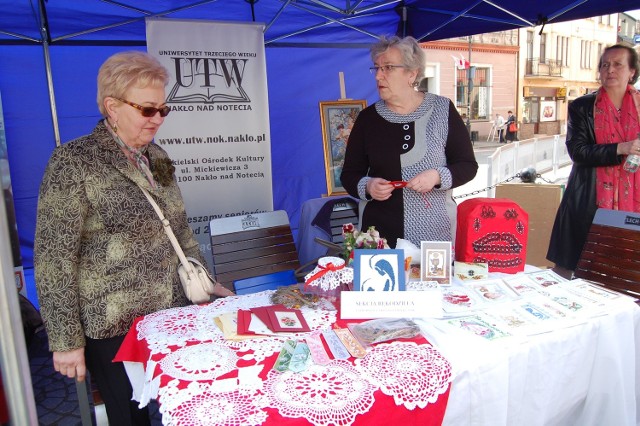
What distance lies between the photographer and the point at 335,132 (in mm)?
4145

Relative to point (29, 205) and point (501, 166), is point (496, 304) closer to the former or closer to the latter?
point (29, 205)

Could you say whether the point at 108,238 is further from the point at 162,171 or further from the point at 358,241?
the point at 358,241

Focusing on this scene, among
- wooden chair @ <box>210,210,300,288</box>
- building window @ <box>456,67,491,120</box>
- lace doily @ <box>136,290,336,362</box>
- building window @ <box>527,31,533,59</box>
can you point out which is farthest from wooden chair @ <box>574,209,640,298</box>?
building window @ <box>527,31,533,59</box>

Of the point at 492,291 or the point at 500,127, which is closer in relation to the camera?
the point at 492,291

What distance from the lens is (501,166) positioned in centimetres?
739

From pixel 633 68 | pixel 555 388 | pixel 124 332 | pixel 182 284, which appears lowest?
pixel 555 388

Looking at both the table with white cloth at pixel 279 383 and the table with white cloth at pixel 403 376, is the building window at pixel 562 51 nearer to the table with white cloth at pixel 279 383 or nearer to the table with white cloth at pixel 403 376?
the table with white cloth at pixel 403 376

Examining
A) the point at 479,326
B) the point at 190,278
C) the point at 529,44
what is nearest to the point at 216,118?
the point at 190,278

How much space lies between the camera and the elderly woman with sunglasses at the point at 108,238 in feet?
4.78

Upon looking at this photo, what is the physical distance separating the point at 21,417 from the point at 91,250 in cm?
106

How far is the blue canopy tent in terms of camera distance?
3.22m

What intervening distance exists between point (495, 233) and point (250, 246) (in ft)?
5.00

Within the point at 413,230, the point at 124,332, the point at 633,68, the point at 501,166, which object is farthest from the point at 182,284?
the point at 501,166

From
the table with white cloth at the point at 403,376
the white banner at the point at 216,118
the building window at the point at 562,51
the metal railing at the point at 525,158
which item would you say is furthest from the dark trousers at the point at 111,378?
the building window at the point at 562,51
